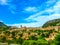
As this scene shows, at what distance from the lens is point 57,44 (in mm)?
64250

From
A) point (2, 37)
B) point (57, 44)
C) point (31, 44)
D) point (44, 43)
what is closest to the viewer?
point (57, 44)

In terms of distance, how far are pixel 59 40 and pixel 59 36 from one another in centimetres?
123

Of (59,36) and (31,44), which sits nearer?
(59,36)

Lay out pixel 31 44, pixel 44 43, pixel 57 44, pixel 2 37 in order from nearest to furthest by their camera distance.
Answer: pixel 57 44 < pixel 44 43 < pixel 31 44 < pixel 2 37

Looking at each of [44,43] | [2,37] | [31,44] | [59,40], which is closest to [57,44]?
[59,40]

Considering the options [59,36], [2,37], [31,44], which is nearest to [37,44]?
[31,44]

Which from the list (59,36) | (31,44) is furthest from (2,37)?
(59,36)

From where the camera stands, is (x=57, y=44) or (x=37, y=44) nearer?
(x=57, y=44)

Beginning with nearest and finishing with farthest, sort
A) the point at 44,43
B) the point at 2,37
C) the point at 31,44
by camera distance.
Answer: the point at 44,43 < the point at 31,44 < the point at 2,37

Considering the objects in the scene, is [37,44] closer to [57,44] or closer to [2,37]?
[57,44]

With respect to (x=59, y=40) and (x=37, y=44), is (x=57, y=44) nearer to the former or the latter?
(x=59, y=40)

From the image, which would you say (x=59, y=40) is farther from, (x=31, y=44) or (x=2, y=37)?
(x=2, y=37)

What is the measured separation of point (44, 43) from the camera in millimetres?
85812

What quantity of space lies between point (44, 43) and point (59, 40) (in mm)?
20969
